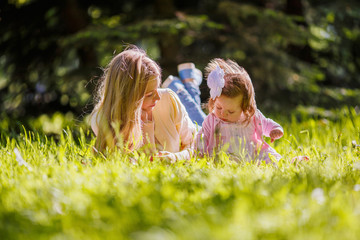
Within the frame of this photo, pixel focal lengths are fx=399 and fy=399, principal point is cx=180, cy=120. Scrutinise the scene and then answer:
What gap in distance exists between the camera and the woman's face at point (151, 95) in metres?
2.59

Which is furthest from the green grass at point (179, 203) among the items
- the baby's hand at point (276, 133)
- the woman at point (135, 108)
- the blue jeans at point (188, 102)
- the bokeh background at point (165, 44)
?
the bokeh background at point (165, 44)

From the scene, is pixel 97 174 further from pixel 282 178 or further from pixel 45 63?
pixel 45 63

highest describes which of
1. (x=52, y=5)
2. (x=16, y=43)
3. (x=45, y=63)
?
(x=52, y=5)

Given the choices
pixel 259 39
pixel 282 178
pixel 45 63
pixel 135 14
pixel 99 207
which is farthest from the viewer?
pixel 135 14

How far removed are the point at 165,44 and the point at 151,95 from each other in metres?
3.01

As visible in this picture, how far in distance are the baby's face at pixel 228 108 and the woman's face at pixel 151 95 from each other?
439mm

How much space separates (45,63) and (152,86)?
398cm

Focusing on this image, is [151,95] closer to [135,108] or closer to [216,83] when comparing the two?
[135,108]

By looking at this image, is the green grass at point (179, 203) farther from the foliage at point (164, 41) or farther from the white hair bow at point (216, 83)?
the foliage at point (164, 41)

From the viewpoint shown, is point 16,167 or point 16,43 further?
point 16,43

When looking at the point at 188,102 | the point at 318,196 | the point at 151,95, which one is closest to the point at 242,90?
the point at 151,95

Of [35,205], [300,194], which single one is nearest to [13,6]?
[35,205]

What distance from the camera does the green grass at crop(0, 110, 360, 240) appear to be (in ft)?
3.80

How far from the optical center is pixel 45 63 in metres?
6.05
